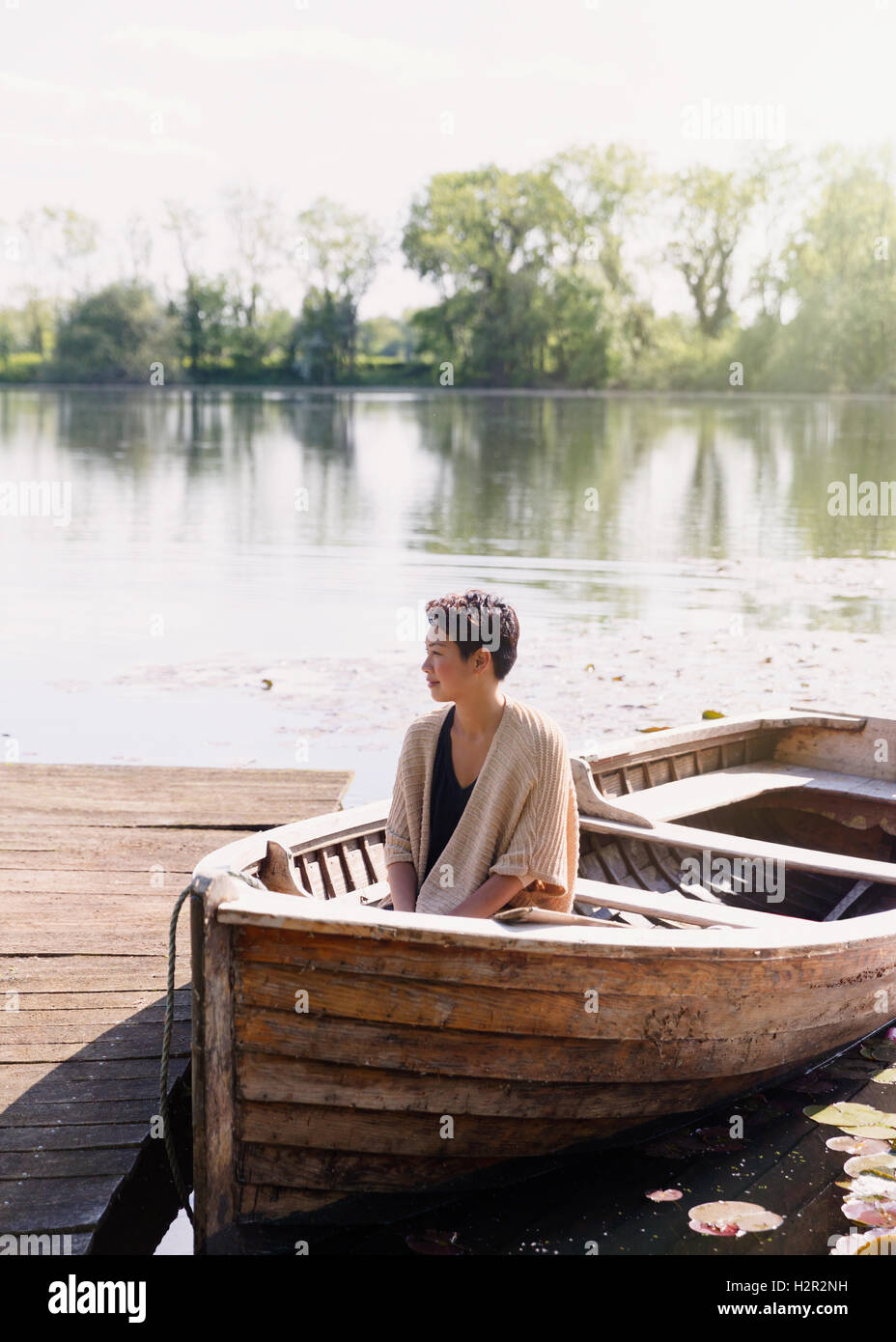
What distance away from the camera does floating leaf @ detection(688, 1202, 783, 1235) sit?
152 inches

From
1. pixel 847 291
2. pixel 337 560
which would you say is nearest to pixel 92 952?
pixel 337 560

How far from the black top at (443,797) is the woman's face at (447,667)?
219 mm

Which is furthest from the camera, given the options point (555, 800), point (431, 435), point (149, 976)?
point (431, 435)

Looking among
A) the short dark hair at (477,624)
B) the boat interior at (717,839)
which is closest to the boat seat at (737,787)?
the boat interior at (717,839)

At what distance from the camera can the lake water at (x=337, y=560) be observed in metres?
9.98

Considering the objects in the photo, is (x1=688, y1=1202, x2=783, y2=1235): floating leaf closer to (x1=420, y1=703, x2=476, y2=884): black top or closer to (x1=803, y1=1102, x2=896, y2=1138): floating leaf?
(x1=803, y1=1102, x2=896, y2=1138): floating leaf

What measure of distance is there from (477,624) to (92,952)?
7.19ft

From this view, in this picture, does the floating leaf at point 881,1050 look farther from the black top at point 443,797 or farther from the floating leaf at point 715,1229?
the black top at point 443,797

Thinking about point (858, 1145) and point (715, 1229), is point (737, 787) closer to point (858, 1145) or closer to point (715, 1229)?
point (858, 1145)

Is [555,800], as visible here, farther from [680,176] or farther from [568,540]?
[680,176]

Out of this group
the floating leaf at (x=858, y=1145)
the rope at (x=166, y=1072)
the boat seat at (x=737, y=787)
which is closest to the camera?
the rope at (x=166, y=1072)

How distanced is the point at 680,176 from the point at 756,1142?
75902 millimetres

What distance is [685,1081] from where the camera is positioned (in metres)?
4.13
